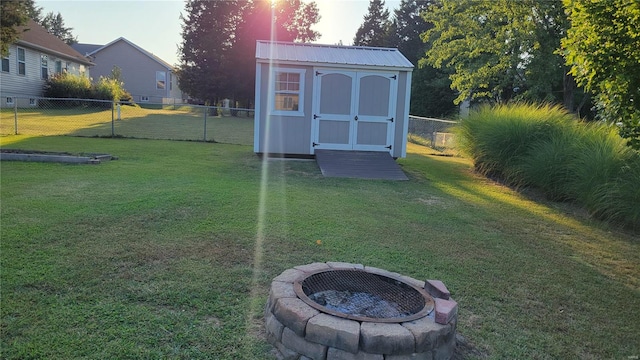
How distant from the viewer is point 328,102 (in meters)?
10.3

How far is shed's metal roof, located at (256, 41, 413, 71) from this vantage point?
33.1ft

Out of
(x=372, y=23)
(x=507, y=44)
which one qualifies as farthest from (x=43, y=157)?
(x=372, y=23)

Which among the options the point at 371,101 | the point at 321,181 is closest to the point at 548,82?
the point at 371,101

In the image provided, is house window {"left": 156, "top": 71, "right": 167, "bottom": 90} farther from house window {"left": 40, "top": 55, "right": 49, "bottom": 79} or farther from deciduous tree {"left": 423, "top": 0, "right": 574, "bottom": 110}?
deciduous tree {"left": 423, "top": 0, "right": 574, "bottom": 110}

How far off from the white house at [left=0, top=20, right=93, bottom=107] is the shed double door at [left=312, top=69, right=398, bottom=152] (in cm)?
1599

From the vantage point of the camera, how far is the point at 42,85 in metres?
23.9

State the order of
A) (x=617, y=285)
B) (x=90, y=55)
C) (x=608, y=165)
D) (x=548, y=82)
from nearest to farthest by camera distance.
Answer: (x=617, y=285)
(x=608, y=165)
(x=548, y=82)
(x=90, y=55)

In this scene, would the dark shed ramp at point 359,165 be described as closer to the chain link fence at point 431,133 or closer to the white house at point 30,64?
the chain link fence at point 431,133

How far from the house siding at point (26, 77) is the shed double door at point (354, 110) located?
17836 millimetres

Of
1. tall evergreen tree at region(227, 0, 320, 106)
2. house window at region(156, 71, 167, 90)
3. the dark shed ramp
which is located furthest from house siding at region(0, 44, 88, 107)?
the dark shed ramp

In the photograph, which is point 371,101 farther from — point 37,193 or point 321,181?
point 37,193

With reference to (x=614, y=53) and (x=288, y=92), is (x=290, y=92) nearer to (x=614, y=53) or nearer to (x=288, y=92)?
(x=288, y=92)

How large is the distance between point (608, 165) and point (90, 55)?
39.6 m

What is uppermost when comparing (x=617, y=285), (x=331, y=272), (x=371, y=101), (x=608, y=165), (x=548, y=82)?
(x=548, y=82)
